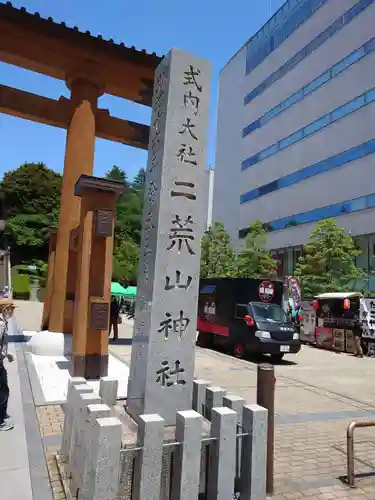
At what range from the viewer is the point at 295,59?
121 feet

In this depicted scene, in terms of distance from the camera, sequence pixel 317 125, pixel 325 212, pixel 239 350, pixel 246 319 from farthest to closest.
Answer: pixel 317 125 < pixel 325 212 < pixel 239 350 < pixel 246 319

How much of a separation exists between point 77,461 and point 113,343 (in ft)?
38.6

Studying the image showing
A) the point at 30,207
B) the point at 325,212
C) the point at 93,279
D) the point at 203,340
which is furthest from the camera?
the point at 30,207

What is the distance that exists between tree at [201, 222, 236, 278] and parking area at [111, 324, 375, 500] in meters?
19.9

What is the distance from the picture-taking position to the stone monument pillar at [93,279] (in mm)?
8680

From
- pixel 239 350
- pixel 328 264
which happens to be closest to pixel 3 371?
pixel 239 350

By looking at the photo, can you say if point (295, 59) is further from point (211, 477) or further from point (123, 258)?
point (211, 477)

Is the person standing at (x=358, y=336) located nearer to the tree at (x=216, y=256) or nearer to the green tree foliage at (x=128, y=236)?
the tree at (x=216, y=256)

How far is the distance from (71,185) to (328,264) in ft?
61.7

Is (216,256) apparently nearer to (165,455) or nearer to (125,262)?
(125,262)

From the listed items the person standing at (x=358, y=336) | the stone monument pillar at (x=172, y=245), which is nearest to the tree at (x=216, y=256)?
the person standing at (x=358, y=336)

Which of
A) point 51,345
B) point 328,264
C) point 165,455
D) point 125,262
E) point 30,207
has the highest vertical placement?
point 30,207

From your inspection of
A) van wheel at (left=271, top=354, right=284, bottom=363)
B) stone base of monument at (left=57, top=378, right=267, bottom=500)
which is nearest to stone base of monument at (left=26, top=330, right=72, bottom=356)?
van wheel at (left=271, top=354, right=284, bottom=363)

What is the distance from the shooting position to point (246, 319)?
13234 mm
